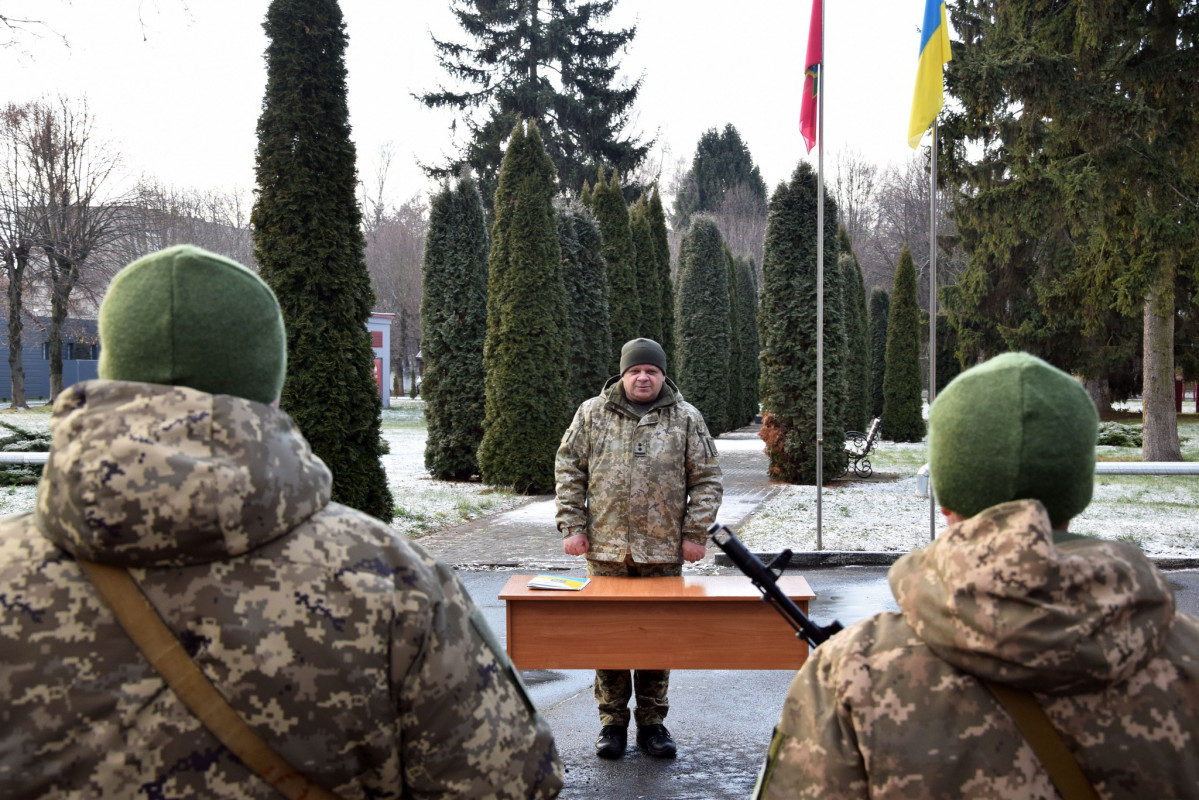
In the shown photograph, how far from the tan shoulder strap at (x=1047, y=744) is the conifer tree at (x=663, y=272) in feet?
70.3

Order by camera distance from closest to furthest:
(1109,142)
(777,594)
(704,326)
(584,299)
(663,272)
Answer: (777,594)
(1109,142)
(584,299)
(663,272)
(704,326)

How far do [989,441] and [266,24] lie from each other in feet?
35.3

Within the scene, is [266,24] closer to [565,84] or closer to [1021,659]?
[1021,659]

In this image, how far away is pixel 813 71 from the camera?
9.77m

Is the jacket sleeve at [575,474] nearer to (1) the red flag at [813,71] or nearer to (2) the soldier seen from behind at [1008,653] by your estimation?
(2) the soldier seen from behind at [1008,653]

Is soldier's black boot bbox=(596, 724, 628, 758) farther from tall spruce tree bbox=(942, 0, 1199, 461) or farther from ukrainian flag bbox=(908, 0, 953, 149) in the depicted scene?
tall spruce tree bbox=(942, 0, 1199, 461)

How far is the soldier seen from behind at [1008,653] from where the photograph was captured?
4.37ft

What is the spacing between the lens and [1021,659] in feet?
4.33

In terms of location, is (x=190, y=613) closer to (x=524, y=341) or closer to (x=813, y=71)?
(x=813, y=71)

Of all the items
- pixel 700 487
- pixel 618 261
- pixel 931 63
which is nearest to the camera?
pixel 700 487

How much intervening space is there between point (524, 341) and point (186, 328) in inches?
543

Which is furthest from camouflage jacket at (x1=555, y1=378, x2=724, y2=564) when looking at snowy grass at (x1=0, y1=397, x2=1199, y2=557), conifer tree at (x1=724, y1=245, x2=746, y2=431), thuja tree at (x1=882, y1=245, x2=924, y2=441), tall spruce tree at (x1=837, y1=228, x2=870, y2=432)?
conifer tree at (x1=724, y1=245, x2=746, y2=431)

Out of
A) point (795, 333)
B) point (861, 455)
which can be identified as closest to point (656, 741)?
point (795, 333)

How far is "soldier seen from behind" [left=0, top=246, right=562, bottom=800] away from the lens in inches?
52.3
